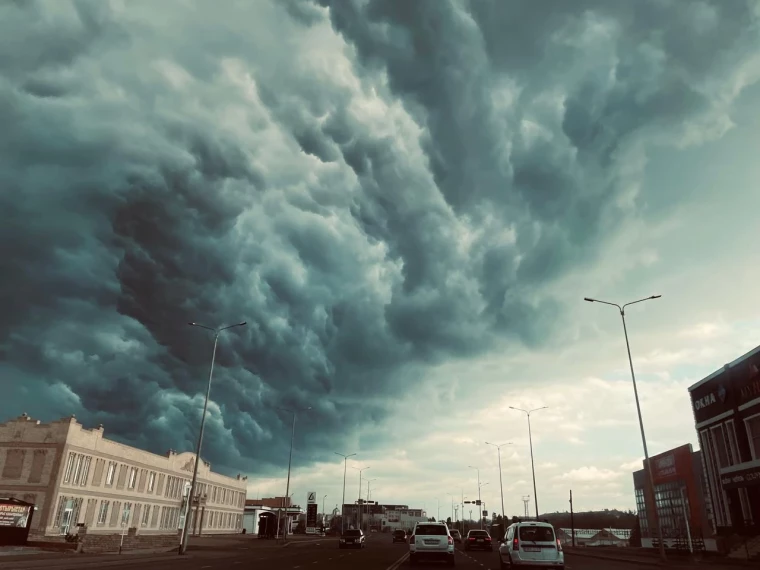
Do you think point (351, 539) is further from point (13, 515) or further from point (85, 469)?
point (13, 515)

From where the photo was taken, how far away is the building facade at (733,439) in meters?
46.6

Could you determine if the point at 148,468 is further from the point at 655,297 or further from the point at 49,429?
the point at 655,297

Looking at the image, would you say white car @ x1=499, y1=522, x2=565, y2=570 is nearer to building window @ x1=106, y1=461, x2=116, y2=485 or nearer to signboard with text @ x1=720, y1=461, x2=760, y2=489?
signboard with text @ x1=720, y1=461, x2=760, y2=489

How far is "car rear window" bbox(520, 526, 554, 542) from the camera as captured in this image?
2161cm

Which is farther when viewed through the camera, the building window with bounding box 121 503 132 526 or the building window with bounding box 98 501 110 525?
the building window with bounding box 121 503 132 526

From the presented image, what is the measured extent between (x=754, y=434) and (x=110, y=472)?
205 feet

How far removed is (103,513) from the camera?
55.6 m

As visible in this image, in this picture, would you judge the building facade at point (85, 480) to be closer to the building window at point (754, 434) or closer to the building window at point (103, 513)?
the building window at point (103, 513)

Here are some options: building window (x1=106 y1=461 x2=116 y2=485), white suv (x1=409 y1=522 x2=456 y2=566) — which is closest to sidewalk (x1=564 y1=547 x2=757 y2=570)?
white suv (x1=409 y1=522 x2=456 y2=566)

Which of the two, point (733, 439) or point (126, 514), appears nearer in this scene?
point (733, 439)

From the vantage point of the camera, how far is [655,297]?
38.0 meters

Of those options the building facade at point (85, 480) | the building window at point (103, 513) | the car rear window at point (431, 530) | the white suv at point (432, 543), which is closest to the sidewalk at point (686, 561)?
the white suv at point (432, 543)

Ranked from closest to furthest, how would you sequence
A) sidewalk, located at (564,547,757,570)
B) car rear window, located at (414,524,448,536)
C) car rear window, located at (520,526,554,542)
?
car rear window, located at (520,526,554,542) < car rear window, located at (414,524,448,536) < sidewalk, located at (564,547,757,570)

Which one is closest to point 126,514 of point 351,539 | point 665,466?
point 351,539
